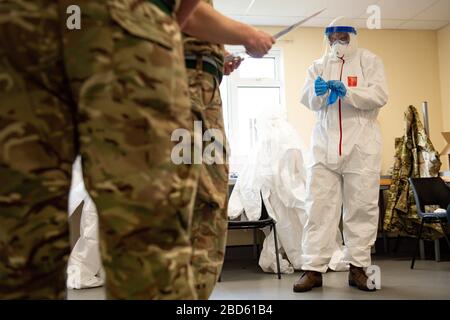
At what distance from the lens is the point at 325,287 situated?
2.61m

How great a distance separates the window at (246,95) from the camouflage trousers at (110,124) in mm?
4210

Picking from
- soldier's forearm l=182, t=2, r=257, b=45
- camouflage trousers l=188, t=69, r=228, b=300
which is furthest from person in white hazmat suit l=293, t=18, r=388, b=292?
soldier's forearm l=182, t=2, r=257, b=45

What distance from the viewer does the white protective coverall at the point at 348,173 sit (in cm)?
252

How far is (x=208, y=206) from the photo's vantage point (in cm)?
101

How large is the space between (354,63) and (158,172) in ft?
7.87

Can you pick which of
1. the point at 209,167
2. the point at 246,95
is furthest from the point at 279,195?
the point at 209,167

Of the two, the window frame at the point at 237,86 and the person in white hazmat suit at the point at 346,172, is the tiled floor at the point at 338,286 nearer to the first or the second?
the person in white hazmat suit at the point at 346,172

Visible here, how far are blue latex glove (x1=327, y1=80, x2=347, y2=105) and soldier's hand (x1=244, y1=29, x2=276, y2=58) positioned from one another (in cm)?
157

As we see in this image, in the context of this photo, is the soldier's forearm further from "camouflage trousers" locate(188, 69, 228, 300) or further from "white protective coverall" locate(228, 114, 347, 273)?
"white protective coverall" locate(228, 114, 347, 273)

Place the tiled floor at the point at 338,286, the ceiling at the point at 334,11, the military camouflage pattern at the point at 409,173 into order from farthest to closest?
the ceiling at the point at 334,11, the military camouflage pattern at the point at 409,173, the tiled floor at the point at 338,286

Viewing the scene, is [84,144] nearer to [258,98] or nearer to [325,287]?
[325,287]

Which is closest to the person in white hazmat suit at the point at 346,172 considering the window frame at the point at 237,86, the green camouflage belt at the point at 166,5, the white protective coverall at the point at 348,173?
the white protective coverall at the point at 348,173

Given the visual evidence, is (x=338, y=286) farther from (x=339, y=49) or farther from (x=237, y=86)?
(x=237, y=86)
